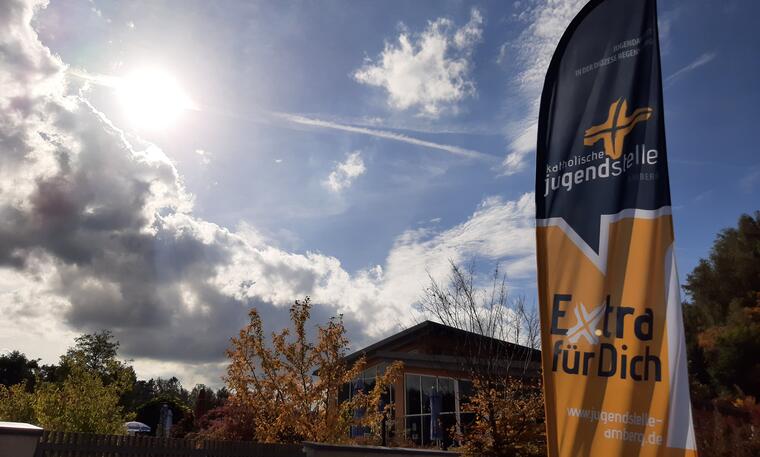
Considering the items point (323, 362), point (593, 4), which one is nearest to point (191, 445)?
point (323, 362)

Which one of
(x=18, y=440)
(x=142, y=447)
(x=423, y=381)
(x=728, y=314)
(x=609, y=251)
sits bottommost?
(x=142, y=447)

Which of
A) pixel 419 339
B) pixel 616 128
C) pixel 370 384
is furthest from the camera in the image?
pixel 370 384

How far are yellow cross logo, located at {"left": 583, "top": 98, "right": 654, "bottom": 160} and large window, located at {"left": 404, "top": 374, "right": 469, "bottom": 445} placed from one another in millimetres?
20667

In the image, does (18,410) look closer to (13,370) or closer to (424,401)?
(424,401)

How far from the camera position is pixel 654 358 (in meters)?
4.62

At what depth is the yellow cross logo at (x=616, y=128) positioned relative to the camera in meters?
5.21

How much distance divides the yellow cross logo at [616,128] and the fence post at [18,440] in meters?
9.22

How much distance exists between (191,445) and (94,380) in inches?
353

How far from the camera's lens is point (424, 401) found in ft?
86.4

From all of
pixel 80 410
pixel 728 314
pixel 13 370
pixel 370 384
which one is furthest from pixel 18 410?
pixel 13 370

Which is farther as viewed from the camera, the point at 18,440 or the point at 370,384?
the point at 370,384

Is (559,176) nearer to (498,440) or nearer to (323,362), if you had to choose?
(498,440)

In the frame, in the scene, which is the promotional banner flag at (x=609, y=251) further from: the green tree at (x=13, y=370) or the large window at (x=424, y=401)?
the green tree at (x=13, y=370)

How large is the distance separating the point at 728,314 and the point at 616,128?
42470mm
